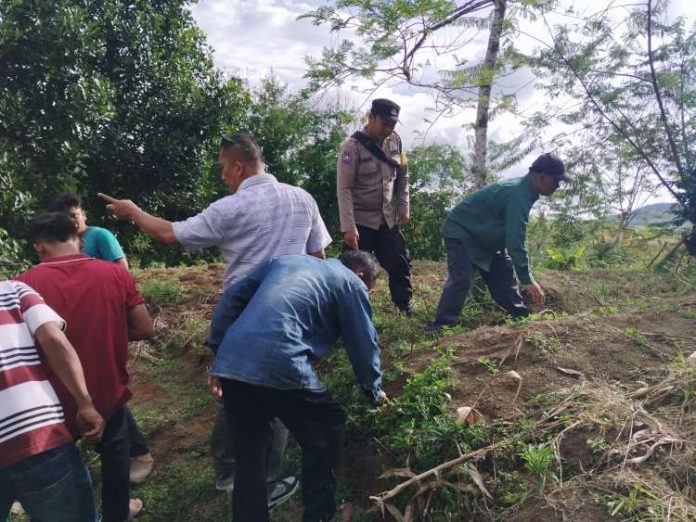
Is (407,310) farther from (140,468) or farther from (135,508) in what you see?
(135,508)

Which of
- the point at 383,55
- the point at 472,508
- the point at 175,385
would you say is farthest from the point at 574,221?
the point at 472,508

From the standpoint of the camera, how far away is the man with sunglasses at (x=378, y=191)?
14.4ft

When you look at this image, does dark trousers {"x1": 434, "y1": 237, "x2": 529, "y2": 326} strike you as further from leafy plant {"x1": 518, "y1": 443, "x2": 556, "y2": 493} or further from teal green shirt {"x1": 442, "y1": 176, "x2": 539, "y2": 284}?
leafy plant {"x1": 518, "y1": 443, "x2": 556, "y2": 493}

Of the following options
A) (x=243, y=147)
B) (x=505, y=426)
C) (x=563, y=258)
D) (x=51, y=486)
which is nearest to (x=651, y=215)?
(x=563, y=258)

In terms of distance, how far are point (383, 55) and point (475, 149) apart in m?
1.49

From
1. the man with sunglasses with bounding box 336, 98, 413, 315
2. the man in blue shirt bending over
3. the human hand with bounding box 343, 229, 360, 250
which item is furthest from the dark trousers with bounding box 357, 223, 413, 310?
the man in blue shirt bending over

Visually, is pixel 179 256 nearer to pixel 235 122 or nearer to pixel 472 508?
pixel 235 122

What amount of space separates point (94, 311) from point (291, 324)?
933 millimetres

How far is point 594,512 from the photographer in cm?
214

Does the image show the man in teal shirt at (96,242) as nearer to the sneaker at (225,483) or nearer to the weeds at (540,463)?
the sneaker at (225,483)

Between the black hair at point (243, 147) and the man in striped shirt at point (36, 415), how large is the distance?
1246mm

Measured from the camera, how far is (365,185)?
4539 millimetres

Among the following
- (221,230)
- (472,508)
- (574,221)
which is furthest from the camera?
(574,221)

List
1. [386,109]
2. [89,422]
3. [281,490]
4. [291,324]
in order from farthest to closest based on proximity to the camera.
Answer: [386,109], [281,490], [291,324], [89,422]
